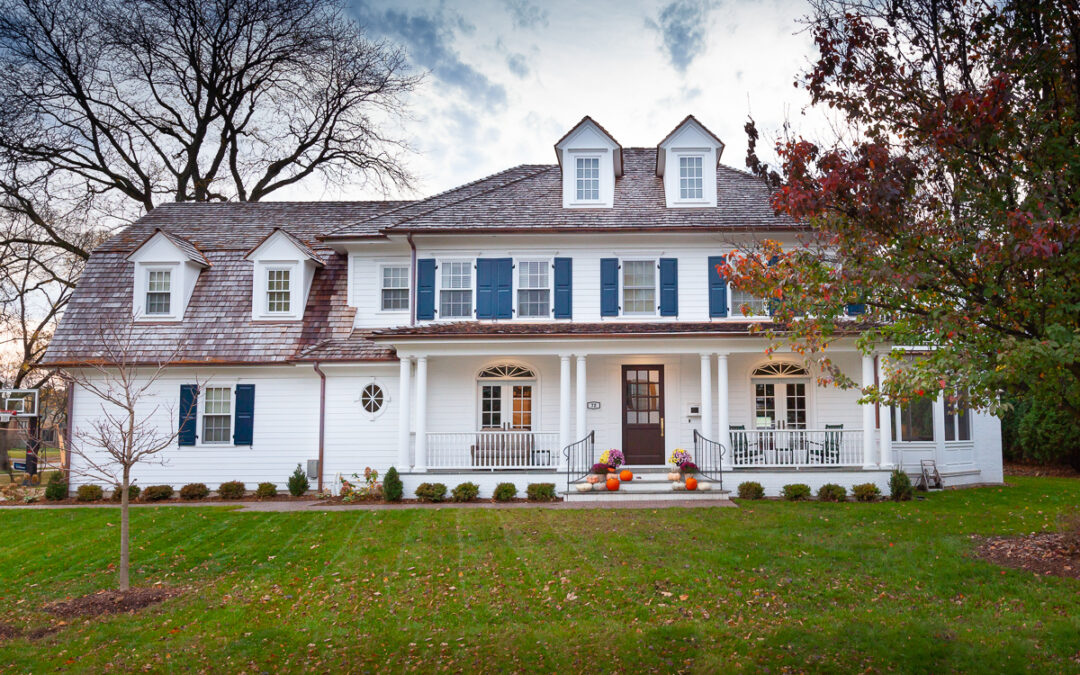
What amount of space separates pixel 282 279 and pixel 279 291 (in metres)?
0.32

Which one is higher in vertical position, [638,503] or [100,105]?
[100,105]

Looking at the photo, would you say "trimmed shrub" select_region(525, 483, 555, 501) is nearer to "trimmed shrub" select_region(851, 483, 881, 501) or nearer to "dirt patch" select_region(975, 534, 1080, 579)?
"trimmed shrub" select_region(851, 483, 881, 501)

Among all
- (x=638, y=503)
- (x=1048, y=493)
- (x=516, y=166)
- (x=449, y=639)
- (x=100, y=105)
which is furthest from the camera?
(x=100, y=105)

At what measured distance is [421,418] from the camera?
1628 cm

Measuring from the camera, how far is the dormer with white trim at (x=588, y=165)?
59.6 feet

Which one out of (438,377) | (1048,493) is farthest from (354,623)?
(1048,493)

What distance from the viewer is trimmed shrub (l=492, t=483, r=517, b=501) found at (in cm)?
1545

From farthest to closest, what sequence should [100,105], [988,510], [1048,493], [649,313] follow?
[100,105], [649,313], [1048,493], [988,510]

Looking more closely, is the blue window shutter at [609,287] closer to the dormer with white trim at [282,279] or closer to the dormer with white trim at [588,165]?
the dormer with white trim at [588,165]

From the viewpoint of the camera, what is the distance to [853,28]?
23.7ft

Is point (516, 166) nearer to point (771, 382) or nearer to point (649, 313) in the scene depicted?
point (649, 313)

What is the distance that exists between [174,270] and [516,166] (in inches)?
386

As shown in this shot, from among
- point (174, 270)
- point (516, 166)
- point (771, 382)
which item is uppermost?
point (516, 166)

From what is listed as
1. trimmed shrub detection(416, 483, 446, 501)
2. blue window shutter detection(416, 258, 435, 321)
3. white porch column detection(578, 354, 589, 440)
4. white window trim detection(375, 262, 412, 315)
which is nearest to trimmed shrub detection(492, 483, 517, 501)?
trimmed shrub detection(416, 483, 446, 501)
